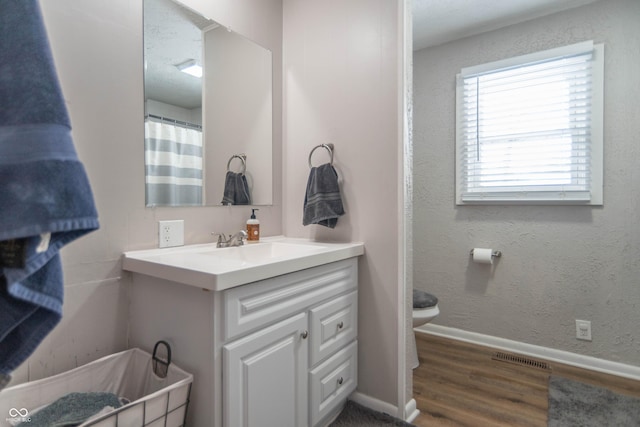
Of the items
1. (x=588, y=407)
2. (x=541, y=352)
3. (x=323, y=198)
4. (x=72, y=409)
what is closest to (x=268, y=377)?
(x=72, y=409)

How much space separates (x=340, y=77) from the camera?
71.1 inches

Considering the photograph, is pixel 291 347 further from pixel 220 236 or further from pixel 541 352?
pixel 541 352

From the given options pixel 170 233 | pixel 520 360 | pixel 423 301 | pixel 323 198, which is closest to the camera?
pixel 170 233

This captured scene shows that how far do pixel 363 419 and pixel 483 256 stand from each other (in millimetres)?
1431

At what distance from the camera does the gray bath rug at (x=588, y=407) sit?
1.64 meters

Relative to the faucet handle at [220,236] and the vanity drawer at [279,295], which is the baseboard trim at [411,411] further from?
the faucet handle at [220,236]

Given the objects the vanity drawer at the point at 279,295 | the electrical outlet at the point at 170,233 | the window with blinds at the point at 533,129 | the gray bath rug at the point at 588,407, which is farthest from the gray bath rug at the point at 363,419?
the window with blinds at the point at 533,129

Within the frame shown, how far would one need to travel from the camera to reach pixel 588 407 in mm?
1754

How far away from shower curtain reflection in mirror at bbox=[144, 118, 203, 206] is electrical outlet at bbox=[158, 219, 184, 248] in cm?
8

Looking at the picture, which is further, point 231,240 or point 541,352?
point 541,352

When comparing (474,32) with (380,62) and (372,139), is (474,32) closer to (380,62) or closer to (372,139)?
(380,62)

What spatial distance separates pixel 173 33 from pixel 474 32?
82.1 inches

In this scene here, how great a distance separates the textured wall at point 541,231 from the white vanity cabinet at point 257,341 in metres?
1.40

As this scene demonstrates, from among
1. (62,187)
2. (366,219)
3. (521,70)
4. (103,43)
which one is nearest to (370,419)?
(366,219)
